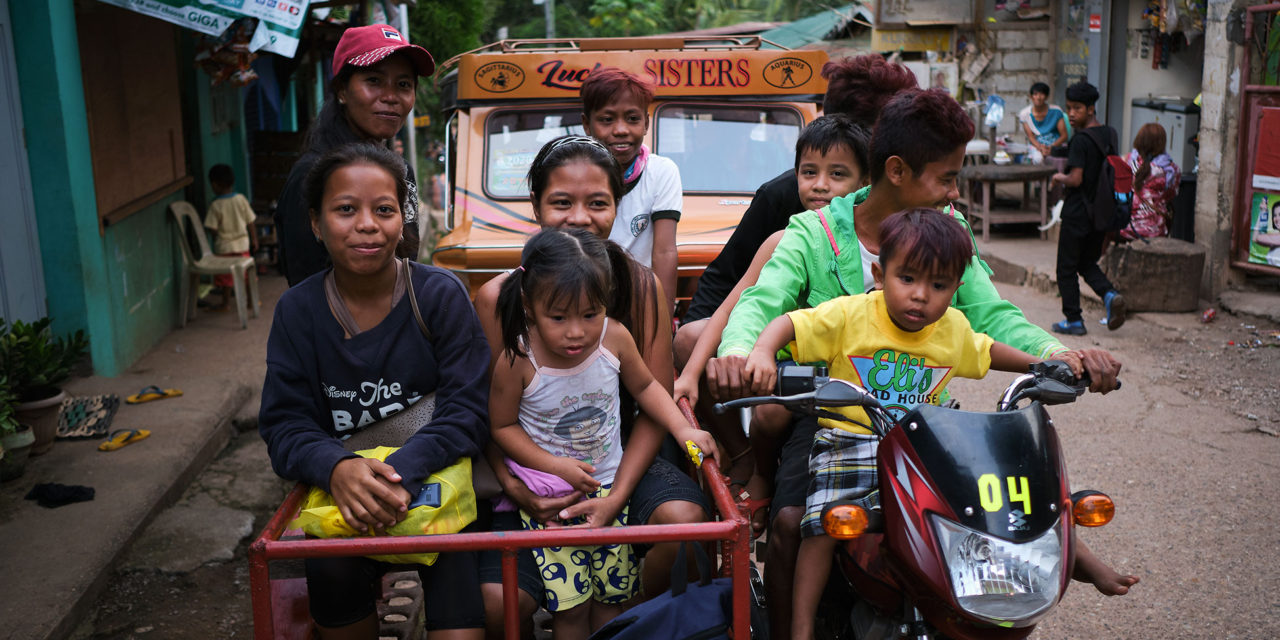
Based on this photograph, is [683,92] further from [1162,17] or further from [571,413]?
[1162,17]

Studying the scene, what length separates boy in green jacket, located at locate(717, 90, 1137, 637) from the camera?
2729 mm

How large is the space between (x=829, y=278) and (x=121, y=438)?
452 cm

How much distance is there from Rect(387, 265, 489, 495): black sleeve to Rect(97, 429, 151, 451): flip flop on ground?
3.89 metres

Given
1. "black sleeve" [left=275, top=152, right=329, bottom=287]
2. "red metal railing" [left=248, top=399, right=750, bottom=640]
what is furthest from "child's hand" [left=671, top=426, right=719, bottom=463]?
"black sleeve" [left=275, top=152, right=329, bottom=287]

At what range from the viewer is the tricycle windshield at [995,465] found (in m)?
2.11

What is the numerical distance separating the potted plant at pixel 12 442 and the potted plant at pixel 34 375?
0.10m

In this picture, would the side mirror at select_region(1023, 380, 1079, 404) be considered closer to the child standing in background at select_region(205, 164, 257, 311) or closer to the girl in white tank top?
the girl in white tank top

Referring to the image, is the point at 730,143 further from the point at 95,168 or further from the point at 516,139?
the point at 95,168

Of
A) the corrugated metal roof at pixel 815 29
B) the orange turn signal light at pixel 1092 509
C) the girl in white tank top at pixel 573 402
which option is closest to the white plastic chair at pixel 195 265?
the girl in white tank top at pixel 573 402

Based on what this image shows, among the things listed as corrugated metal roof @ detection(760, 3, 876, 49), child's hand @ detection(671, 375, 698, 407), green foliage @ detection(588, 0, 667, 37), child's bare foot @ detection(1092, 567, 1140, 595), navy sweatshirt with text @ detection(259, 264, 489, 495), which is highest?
green foliage @ detection(588, 0, 667, 37)

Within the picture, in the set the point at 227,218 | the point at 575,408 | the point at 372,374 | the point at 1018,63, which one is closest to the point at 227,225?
the point at 227,218

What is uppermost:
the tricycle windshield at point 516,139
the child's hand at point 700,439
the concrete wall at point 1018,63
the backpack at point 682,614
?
the concrete wall at point 1018,63

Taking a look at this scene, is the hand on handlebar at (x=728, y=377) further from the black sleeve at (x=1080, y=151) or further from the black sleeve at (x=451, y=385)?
the black sleeve at (x=1080, y=151)

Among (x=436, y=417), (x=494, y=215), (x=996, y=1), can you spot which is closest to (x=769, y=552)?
(x=436, y=417)
